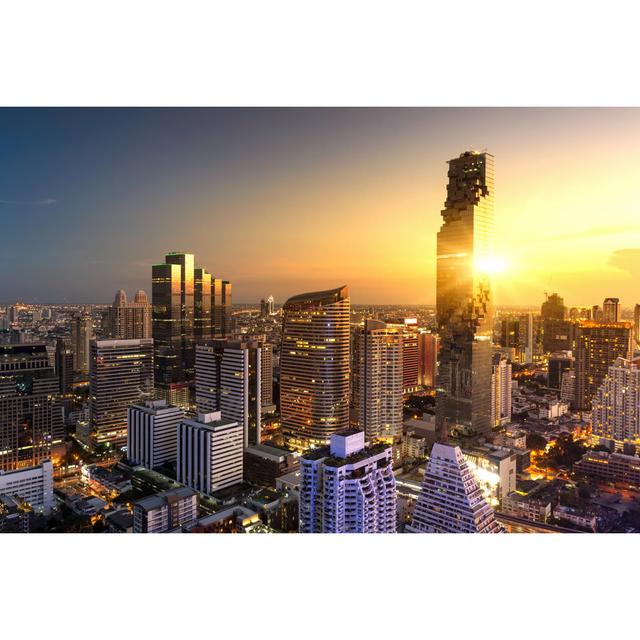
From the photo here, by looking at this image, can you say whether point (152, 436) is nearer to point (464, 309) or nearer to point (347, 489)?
point (347, 489)

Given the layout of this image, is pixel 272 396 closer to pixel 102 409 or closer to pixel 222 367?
pixel 222 367

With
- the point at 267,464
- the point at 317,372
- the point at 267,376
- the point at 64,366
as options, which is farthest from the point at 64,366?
the point at 267,464

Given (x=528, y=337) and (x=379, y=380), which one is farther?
(x=528, y=337)

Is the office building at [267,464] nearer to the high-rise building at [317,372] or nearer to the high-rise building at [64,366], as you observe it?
the high-rise building at [317,372]

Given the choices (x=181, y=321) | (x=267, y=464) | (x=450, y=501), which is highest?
(x=181, y=321)

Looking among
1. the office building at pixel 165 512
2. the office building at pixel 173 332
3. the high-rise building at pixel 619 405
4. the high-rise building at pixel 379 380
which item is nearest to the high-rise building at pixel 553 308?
the high-rise building at pixel 619 405

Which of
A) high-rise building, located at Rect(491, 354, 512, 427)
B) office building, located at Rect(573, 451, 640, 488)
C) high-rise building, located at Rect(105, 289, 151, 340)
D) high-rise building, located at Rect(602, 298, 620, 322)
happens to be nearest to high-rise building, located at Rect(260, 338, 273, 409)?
high-rise building, located at Rect(105, 289, 151, 340)
